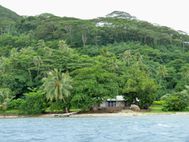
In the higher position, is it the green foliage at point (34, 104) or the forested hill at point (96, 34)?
the forested hill at point (96, 34)

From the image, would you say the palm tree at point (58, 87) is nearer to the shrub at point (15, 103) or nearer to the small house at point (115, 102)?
the shrub at point (15, 103)

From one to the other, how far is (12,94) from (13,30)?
8728 cm

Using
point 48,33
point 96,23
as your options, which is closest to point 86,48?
point 48,33

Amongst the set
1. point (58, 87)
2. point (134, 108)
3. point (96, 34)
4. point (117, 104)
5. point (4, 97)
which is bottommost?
point (134, 108)

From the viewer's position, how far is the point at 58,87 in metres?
87.6

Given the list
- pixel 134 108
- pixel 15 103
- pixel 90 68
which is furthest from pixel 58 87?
pixel 134 108

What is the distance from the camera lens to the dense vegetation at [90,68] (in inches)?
3501

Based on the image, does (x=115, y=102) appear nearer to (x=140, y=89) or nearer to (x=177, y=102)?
(x=140, y=89)

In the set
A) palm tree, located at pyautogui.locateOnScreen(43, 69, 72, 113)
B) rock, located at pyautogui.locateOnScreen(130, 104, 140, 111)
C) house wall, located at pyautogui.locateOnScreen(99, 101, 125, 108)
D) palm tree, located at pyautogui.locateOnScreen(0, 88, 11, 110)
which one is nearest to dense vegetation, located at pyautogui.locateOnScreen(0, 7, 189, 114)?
palm tree, located at pyautogui.locateOnScreen(43, 69, 72, 113)

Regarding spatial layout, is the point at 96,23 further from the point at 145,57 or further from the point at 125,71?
the point at 125,71

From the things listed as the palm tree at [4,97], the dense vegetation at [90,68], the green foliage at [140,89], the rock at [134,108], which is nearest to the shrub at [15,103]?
the dense vegetation at [90,68]

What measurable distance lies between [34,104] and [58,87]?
18.7 feet

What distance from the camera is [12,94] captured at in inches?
4043

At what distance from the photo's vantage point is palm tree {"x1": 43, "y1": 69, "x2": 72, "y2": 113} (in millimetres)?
87062
